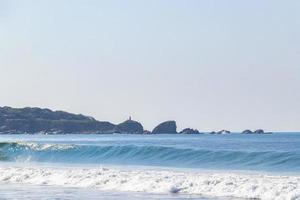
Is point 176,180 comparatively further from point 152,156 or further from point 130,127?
point 130,127

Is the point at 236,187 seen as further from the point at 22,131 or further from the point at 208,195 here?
the point at 22,131

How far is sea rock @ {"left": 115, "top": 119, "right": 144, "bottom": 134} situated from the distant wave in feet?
364

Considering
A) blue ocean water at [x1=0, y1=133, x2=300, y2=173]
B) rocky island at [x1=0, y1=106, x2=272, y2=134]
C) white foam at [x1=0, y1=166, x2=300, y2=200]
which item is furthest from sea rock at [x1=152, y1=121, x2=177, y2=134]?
white foam at [x1=0, y1=166, x2=300, y2=200]

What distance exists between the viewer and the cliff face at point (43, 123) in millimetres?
176875

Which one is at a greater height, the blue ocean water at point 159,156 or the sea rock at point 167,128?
the sea rock at point 167,128

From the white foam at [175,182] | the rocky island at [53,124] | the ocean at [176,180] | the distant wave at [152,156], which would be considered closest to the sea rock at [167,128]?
the rocky island at [53,124]

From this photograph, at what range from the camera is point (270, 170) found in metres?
36.8

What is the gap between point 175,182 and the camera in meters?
28.0

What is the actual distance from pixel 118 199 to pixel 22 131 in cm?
15431

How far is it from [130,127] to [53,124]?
17.3 m

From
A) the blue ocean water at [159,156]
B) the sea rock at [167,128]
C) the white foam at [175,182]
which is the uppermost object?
the sea rock at [167,128]

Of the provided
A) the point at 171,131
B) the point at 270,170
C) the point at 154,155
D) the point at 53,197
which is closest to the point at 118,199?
the point at 53,197

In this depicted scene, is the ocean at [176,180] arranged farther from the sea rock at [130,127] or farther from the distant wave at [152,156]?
the sea rock at [130,127]

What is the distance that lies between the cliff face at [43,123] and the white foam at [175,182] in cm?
14385
